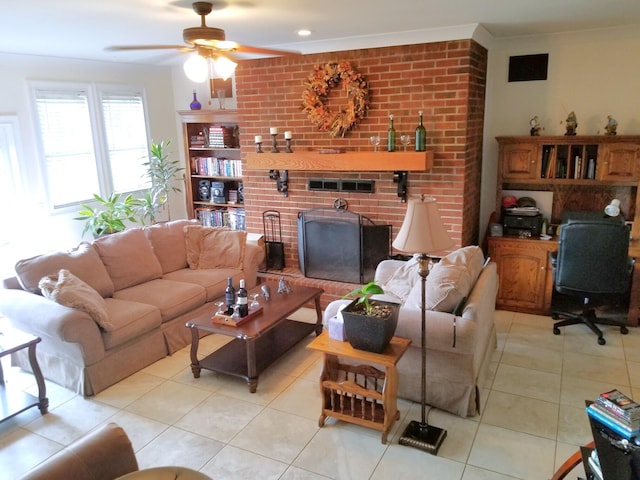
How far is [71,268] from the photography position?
370 cm

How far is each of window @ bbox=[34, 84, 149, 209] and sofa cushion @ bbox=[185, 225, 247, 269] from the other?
155 centimetres

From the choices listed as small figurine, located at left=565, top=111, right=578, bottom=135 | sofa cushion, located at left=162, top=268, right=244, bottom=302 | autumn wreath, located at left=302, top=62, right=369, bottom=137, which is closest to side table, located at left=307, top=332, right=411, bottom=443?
sofa cushion, located at left=162, top=268, right=244, bottom=302

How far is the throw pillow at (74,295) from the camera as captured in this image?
10.7 ft

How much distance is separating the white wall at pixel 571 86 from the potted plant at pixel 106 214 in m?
3.92

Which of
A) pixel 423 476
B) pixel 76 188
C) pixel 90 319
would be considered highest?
pixel 76 188

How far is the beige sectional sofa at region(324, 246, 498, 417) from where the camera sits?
2816 mm

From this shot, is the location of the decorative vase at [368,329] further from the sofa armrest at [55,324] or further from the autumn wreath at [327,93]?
the autumn wreath at [327,93]

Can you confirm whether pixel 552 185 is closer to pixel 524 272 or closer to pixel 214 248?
pixel 524 272

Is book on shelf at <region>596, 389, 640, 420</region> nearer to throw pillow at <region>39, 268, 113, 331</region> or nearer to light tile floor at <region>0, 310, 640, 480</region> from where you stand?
light tile floor at <region>0, 310, 640, 480</region>

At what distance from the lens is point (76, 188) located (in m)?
5.32

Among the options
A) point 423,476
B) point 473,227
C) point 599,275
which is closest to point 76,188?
point 473,227

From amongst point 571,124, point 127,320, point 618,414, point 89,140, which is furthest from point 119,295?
point 571,124

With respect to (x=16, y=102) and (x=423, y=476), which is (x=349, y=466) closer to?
(x=423, y=476)

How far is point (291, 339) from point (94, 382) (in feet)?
4.73
